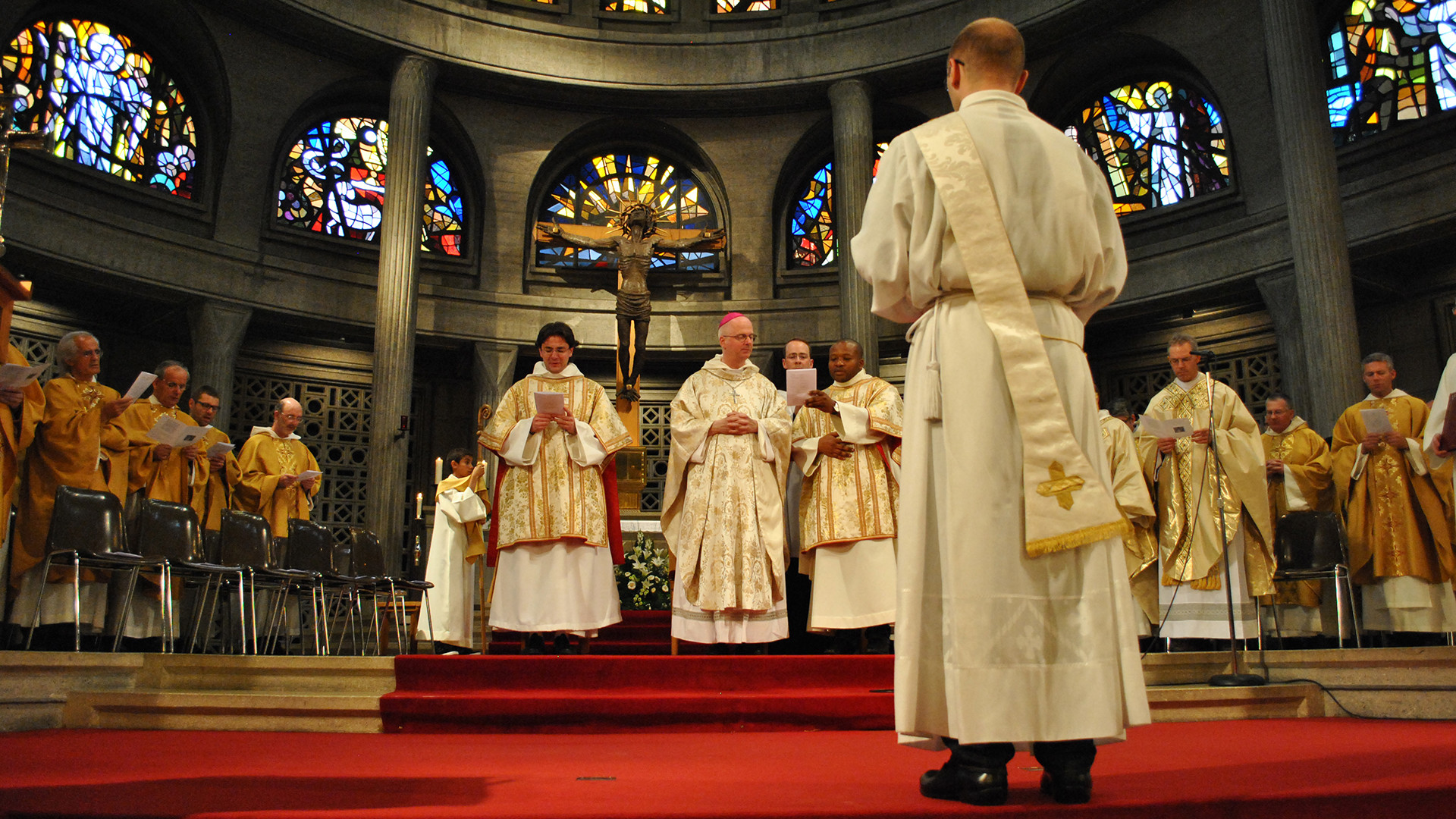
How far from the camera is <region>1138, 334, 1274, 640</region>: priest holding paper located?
273 inches

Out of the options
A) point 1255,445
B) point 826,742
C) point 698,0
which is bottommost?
point 826,742

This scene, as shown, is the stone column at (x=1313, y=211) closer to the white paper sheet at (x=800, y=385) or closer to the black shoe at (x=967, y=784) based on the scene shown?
the white paper sheet at (x=800, y=385)

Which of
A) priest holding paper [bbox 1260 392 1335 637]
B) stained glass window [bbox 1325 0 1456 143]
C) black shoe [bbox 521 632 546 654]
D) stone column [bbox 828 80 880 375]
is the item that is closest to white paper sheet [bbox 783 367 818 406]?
black shoe [bbox 521 632 546 654]

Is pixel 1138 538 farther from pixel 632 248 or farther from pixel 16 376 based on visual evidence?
pixel 632 248

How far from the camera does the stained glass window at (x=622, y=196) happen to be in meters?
15.9

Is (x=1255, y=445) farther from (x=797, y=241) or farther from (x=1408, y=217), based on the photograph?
(x=797, y=241)

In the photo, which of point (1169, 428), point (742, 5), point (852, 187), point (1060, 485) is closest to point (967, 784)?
point (1060, 485)

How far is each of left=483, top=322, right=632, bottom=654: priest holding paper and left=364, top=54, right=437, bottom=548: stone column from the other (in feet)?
22.2

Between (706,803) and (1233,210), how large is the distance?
1278 centimetres

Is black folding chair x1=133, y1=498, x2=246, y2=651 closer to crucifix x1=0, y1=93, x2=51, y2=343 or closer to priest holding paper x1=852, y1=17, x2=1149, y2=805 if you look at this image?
crucifix x1=0, y1=93, x2=51, y2=343

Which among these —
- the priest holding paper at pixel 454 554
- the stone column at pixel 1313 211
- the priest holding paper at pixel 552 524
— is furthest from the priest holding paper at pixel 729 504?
the stone column at pixel 1313 211

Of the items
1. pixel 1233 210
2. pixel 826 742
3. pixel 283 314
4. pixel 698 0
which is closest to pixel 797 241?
pixel 698 0

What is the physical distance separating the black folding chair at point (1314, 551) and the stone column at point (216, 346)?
11.3 metres

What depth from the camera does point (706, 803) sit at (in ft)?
7.82
